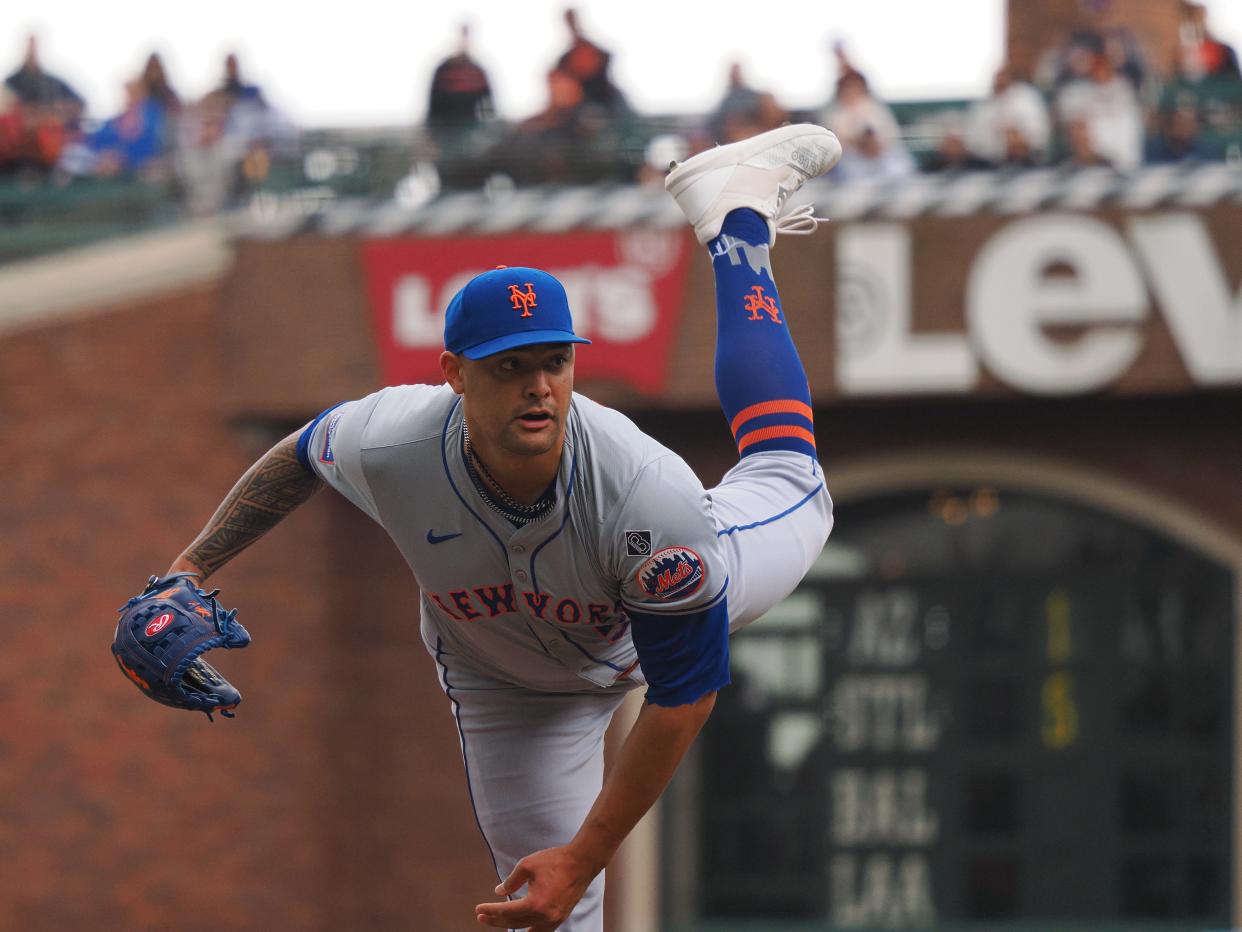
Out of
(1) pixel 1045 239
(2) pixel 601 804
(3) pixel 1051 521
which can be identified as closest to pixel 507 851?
(2) pixel 601 804

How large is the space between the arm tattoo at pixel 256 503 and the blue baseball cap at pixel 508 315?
0.87m

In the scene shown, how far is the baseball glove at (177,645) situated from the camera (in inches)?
174

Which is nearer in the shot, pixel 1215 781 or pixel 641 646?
pixel 641 646

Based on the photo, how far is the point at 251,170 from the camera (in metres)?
12.0

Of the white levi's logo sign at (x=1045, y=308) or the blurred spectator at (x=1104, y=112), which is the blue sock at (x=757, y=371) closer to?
the white levi's logo sign at (x=1045, y=308)

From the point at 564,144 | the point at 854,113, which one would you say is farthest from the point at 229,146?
the point at 854,113

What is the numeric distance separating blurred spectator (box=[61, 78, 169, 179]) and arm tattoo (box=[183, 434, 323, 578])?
7885mm

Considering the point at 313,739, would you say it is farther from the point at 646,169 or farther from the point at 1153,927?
the point at 1153,927

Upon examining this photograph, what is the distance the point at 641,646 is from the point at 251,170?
27.0 feet

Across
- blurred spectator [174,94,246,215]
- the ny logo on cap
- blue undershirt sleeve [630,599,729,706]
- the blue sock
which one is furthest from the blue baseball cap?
blurred spectator [174,94,246,215]

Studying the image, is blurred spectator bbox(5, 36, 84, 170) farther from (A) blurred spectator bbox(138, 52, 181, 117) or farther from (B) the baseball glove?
(B) the baseball glove

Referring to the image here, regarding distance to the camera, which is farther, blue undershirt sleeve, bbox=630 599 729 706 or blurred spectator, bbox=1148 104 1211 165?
blurred spectator, bbox=1148 104 1211 165

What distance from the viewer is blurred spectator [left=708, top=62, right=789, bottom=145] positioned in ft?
36.4

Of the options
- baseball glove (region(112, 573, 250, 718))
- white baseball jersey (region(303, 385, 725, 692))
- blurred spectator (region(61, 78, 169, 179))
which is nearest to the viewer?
white baseball jersey (region(303, 385, 725, 692))
